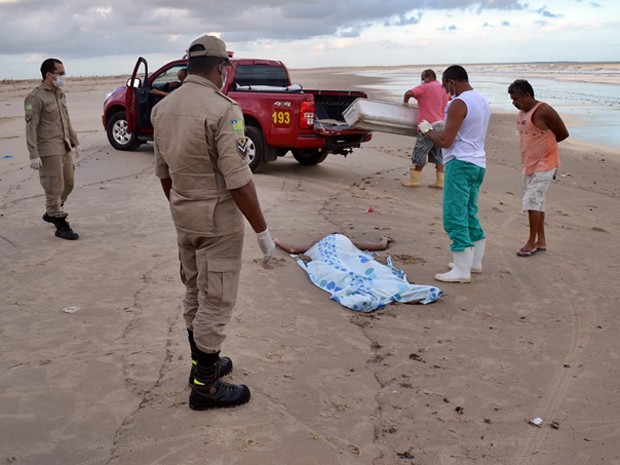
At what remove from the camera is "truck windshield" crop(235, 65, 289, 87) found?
11.4 m

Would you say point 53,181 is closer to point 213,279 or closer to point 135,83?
point 213,279

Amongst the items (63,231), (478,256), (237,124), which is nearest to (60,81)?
(63,231)

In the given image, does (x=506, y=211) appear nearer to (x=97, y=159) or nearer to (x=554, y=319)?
(x=554, y=319)

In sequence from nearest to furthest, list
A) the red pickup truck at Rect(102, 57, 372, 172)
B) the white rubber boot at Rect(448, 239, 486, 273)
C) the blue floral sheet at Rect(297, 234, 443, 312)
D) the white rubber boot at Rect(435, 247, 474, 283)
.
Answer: the blue floral sheet at Rect(297, 234, 443, 312)
the white rubber boot at Rect(435, 247, 474, 283)
the white rubber boot at Rect(448, 239, 486, 273)
the red pickup truck at Rect(102, 57, 372, 172)

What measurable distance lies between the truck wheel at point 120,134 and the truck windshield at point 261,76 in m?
2.66

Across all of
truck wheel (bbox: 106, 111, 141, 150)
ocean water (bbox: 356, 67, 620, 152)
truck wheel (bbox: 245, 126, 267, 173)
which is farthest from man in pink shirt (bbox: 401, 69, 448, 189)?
ocean water (bbox: 356, 67, 620, 152)

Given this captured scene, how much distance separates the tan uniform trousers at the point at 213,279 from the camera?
3.45 meters

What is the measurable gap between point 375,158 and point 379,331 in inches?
342

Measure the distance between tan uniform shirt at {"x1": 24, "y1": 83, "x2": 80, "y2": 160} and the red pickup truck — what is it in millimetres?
3933

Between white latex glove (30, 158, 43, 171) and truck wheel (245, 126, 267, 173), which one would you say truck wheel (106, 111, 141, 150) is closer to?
truck wheel (245, 126, 267, 173)

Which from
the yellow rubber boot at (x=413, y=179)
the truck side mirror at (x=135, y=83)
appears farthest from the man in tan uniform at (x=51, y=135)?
the yellow rubber boot at (x=413, y=179)

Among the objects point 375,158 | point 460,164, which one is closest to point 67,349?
point 460,164

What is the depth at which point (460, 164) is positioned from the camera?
231 inches

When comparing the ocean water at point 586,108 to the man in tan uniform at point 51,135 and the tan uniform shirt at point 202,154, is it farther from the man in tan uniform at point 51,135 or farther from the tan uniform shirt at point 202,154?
the tan uniform shirt at point 202,154
